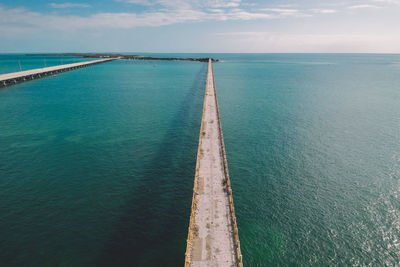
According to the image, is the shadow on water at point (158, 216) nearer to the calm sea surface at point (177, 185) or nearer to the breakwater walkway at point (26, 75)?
the calm sea surface at point (177, 185)

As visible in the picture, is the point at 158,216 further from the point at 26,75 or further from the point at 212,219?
the point at 26,75

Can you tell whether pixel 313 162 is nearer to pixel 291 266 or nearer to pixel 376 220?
pixel 376 220

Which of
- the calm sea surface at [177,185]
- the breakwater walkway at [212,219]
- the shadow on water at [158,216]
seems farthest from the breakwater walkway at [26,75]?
the breakwater walkway at [212,219]

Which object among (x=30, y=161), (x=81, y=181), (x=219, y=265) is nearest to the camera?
(x=219, y=265)

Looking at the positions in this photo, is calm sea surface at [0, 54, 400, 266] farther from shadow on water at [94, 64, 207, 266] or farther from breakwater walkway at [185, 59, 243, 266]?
breakwater walkway at [185, 59, 243, 266]

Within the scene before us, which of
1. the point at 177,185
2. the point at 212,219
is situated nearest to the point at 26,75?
the point at 177,185

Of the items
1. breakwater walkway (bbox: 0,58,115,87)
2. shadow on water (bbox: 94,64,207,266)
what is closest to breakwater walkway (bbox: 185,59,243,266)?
shadow on water (bbox: 94,64,207,266)

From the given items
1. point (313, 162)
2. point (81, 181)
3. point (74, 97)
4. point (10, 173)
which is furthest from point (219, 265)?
point (74, 97)
